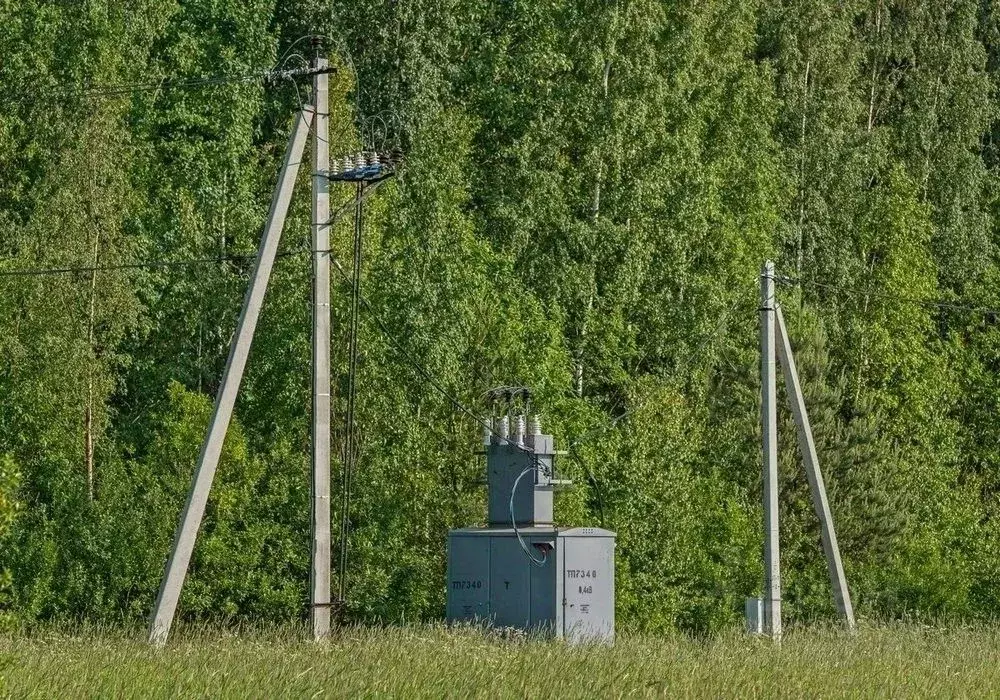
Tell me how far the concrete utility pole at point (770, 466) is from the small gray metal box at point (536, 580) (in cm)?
397

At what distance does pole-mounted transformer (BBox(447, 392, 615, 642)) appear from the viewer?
2214 centimetres

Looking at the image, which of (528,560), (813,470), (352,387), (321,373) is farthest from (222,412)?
(813,470)

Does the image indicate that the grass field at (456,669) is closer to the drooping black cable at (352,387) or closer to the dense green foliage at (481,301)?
the drooping black cable at (352,387)

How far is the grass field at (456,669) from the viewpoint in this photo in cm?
1267

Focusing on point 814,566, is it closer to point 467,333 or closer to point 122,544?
point 467,333

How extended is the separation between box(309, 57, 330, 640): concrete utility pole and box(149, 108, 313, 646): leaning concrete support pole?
17.9 inches

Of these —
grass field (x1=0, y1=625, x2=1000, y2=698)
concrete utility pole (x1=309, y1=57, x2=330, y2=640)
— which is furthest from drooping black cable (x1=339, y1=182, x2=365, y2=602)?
grass field (x1=0, y1=625, x2=1000, y2=698)

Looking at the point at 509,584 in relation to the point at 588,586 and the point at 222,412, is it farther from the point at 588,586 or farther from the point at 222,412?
the point at 222,412

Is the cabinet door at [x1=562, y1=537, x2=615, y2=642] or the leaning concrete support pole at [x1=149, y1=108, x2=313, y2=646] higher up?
the leaning concrete support pole at [x1=149, y1=108, x2=313, y2=646]

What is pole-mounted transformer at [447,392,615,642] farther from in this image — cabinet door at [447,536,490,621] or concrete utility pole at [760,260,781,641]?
concrete utility pole at [760,260,781,641]

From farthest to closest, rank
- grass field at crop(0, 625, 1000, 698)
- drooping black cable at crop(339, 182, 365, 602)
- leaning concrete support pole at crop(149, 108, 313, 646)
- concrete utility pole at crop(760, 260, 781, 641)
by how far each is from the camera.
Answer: concrete utility pole at crop(760, 260, 781, 641)
drooping black cable at crop(339, 182, 365, 602)
leaning concrete support pole at crop(149, 108, 313, 646)
grass field at crop(0, 625, 1000, 698)

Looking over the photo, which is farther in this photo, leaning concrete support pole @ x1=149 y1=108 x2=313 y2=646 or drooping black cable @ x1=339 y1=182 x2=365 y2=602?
drooping black cable @ x1=339 y1=182 x2=365 y2=602

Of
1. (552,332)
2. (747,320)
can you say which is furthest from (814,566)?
(552,332)

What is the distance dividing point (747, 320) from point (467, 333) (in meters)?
9.00
